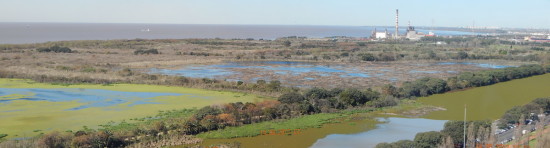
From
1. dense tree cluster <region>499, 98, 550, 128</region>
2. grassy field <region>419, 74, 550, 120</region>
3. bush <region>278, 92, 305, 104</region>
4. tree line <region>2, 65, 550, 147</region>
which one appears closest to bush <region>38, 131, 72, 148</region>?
tree line <region>2, 65, 550, 147</region>

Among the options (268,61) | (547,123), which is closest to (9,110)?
(547,123)

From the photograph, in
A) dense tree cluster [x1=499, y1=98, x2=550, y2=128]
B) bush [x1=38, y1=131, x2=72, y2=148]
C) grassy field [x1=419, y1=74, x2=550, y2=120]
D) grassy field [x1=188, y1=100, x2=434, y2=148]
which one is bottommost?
grassy field [x1=419, y1=74, x2=550, y2=120]

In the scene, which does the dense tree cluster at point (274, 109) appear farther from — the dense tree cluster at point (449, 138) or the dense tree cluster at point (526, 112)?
the dense tree cluster at point (526, 112)

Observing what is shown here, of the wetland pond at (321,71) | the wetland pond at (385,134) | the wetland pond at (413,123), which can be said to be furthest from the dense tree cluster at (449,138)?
the wetland pond at (321,71)

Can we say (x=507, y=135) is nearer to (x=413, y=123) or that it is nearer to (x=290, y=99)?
(x=413, y=123)

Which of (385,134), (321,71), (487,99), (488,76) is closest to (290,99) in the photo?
(385,134)

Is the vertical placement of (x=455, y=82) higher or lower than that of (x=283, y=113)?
lower

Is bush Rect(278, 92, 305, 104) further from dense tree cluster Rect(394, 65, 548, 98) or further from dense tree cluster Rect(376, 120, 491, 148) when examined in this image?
dense tree cluster Rect(376, 120, 491, 148)
